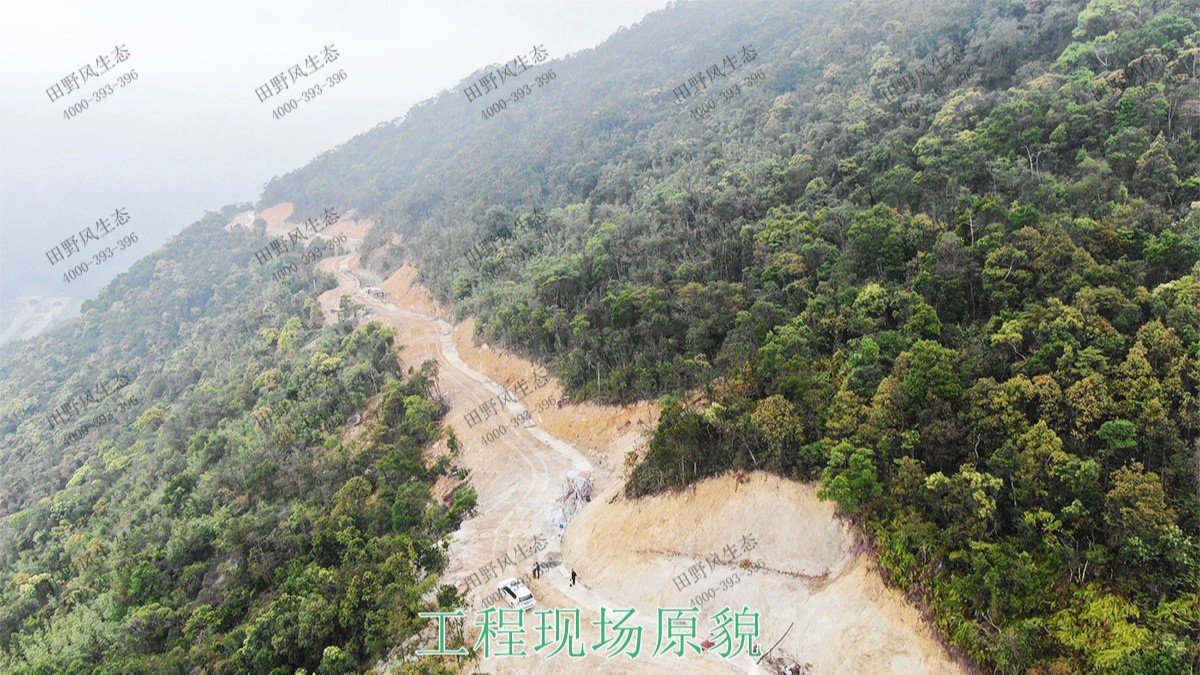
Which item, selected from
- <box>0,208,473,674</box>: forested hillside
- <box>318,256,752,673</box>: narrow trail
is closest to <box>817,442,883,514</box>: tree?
<box>318,256,752,673</box>: narrow trail

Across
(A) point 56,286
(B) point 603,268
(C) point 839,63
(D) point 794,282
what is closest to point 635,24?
(C) point 839,63

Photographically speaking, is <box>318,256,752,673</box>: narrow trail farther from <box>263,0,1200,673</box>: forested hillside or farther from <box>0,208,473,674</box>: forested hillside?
<box>263,0,1200,673</box>: forested hillside

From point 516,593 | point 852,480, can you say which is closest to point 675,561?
point 516,593

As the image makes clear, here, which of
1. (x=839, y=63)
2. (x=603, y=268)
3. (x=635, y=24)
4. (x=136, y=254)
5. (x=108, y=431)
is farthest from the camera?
(x=136, y=254)

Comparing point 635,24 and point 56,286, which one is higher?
point 56,286

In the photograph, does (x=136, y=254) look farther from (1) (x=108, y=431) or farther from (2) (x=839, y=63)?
(2) (x=839, y=63)

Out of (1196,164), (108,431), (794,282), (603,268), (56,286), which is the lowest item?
(1196,164)

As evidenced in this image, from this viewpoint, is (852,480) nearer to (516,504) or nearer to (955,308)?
(955,308)

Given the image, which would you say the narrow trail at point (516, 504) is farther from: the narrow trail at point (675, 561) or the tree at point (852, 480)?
the tree at point (852, 480)

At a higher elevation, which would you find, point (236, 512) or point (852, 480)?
point (236, 512)
